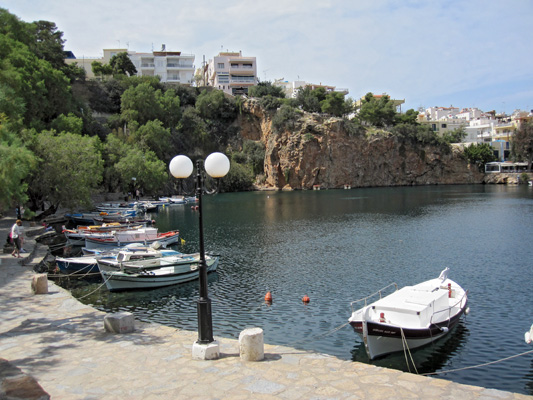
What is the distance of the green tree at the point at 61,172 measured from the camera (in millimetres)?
34750

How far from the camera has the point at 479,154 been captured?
101 meters

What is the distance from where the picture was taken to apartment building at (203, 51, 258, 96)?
108 meters

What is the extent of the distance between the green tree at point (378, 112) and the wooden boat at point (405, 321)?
91.4 m

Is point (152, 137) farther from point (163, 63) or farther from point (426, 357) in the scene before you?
point (426, 357)

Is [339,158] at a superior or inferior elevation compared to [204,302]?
superior

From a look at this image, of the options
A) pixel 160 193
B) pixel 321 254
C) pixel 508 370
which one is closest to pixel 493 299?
pixel 508 370

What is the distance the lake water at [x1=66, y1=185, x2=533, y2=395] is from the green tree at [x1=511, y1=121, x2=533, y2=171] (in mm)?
62288

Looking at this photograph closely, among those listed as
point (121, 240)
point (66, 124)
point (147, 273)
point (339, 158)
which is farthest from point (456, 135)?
point (147, 273)

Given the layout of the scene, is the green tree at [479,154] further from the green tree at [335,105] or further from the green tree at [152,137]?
the green tree at [152,137]

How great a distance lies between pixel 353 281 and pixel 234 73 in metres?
96.1

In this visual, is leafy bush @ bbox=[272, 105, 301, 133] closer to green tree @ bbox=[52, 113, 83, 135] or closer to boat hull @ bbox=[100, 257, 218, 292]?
green tree @ bbox=[52, 113, 83, 135]

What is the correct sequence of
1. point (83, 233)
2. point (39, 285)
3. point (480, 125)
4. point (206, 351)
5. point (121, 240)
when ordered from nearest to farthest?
point (206, 351) → point (39, 285) → point (121, 240) → point (83, 233) → point (480, 125)

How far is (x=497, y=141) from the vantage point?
113 metres

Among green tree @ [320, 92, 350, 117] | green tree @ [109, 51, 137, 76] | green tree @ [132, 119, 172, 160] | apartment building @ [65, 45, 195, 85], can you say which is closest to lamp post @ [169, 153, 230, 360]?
green tree @ [132, 119, 172, 160]
